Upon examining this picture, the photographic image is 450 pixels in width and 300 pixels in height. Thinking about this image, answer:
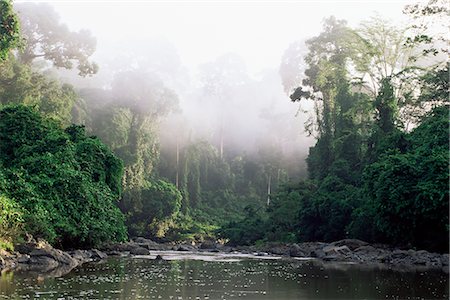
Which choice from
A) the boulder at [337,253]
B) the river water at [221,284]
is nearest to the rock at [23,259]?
the river water at [221,284]

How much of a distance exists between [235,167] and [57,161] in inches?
1603

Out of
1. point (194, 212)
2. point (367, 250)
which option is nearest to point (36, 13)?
point (194, 212)

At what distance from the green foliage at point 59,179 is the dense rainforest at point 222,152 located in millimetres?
61

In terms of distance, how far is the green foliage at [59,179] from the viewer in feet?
67.2

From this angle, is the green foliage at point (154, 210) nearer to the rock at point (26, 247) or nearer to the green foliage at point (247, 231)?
the green foliage at point (247, 231)

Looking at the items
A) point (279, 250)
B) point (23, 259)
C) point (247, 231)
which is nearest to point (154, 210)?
point (247, 231)

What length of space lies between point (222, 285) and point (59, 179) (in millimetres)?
11115

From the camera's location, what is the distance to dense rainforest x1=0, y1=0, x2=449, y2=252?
73.2 ft

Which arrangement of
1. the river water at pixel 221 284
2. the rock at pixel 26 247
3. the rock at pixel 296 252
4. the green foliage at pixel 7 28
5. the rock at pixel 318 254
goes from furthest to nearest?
the green foliage at pixel 7 28
the rock at pixel 296 252
the rock at pixel 318 254
the rock at pixel 26 247
the river water at pixel 221 284

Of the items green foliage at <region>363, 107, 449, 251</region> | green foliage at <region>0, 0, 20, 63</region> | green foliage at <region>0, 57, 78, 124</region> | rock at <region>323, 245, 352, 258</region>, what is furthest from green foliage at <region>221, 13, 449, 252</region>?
green foliage at <region>0, 0, 20, 63</region>

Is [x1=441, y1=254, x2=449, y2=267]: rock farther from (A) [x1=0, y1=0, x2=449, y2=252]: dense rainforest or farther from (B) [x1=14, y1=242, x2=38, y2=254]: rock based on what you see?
(B) [x1=14, y1=242, x2=38, y2=254]: rock

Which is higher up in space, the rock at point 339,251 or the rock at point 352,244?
the rock at point 352,244

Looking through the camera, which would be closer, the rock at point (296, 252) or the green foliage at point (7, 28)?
the rock at point (296, 252)

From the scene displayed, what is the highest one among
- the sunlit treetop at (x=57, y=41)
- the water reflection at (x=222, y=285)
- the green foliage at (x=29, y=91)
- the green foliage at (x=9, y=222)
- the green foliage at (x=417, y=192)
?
the sunlit treetop at (x=57, y=41)
